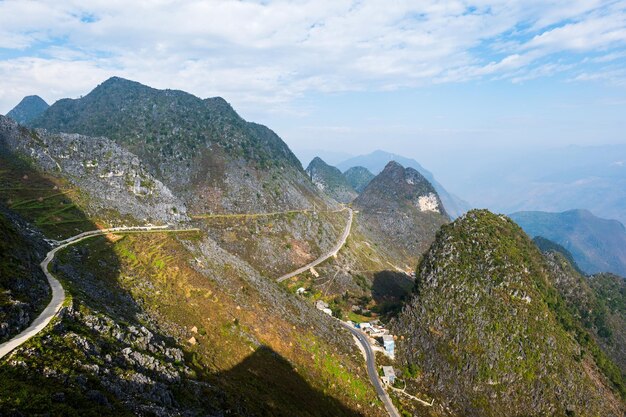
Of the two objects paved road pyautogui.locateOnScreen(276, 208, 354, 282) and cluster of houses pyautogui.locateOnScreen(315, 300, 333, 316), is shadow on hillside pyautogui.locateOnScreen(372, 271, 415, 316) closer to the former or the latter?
cluster of houses pyautogui.locateOnScreen(315, 300, 333, 316)

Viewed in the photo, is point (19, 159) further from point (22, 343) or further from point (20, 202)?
point (22, 343)

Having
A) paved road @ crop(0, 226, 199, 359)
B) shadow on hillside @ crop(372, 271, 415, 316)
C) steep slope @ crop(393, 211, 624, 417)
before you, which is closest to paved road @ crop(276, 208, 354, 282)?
shadow on hillside @ crop(372, 271, 415, 316)

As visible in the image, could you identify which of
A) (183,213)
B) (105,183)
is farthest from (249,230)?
(105,183)

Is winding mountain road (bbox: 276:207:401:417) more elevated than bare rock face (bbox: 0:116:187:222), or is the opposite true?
bare rock face (bbox: 0:116:187:222)

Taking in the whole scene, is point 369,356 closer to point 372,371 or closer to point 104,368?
point 372,371

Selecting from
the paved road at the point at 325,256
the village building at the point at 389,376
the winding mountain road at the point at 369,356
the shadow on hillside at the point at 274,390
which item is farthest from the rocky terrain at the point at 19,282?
the paved road at the point at 325,256

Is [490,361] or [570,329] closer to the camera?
[490,361]
